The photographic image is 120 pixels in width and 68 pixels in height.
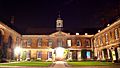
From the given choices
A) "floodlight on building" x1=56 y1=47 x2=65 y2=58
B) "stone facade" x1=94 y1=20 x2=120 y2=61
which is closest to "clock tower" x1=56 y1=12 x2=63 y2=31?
"floodlight on building" x1=56 y1=47 x2=65 y2=58

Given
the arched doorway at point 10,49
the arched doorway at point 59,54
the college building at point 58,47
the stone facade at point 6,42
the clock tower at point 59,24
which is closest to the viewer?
the stone facade at point 6,42

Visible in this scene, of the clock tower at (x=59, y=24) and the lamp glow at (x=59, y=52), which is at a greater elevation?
the clock tower at (x=59, y=24)

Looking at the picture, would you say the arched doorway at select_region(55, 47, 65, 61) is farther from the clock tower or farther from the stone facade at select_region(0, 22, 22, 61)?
the stone facade at select_region(0, 22, 22, 61)

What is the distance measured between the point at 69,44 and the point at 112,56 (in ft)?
61.2

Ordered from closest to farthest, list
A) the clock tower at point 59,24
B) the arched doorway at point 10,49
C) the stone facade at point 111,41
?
1. the stone facade at point 111,41
2. the arched doorway at point 10,49
3. the clock tower at point 59,24

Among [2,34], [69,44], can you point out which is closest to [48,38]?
[69,44]

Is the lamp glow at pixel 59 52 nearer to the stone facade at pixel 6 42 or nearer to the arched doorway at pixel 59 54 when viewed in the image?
the arched doorway at pixel 59 54

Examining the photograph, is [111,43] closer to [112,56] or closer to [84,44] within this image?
[112,56]

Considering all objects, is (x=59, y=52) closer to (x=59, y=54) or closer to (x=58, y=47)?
(x=59, y=54)

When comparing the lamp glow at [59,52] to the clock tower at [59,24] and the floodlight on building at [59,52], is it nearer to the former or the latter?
the floodlight on building at [59,52]

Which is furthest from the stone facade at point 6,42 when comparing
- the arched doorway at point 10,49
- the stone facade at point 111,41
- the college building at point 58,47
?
the stone facade at point 111,41

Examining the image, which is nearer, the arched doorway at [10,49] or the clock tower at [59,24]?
the arched doorway at [10,49]

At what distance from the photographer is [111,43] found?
35.0 m

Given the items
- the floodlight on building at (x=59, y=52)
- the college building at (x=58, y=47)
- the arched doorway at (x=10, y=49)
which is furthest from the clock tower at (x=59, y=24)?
the arched doorway at (x=10, y=49)
